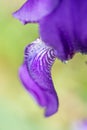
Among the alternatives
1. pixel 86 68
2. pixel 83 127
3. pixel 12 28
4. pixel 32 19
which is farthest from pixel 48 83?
pixel 12 28

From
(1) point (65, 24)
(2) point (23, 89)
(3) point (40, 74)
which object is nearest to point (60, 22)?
(1) point (65, 24)

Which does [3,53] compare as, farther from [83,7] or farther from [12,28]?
[83,7]

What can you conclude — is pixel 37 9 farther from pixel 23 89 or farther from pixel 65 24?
pixel 23 89

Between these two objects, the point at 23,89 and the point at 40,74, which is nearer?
the point at 40,74

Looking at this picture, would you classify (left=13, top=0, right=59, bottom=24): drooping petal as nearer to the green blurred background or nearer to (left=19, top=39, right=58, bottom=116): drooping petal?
(left=19, top=39, right=58, bottom=116): drooping petal

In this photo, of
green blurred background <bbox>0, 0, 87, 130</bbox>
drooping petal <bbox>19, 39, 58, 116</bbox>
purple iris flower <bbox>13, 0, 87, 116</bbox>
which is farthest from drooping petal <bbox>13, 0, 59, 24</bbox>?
green blurred background <bbox>0, 0, 87, 130</bbox>

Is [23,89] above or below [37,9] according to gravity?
above

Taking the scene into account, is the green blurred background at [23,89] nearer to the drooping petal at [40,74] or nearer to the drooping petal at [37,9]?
the drooping petal at [40,74]
